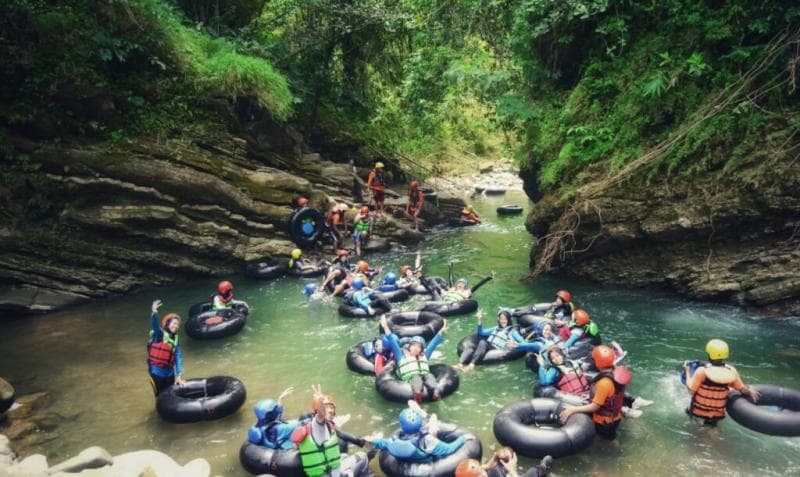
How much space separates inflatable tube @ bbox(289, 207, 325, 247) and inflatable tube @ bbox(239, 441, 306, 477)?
11.7m

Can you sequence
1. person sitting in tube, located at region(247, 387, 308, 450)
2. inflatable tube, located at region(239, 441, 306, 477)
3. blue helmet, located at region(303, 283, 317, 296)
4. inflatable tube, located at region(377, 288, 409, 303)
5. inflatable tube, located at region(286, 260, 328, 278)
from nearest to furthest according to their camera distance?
inflatable tube, located at region(239, 441, 306, 477) < person sitting in tube, located at region(247, 387, 308, 450) < inflatable tube, located at region(377, 288, 409, 303) < blue helmet, located at region(303, 283, 317, 296) < inflatable tube, located at region(286, 260, 328, 278)

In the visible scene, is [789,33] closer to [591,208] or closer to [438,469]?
[591,208]

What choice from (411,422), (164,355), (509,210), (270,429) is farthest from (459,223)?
(411,422)

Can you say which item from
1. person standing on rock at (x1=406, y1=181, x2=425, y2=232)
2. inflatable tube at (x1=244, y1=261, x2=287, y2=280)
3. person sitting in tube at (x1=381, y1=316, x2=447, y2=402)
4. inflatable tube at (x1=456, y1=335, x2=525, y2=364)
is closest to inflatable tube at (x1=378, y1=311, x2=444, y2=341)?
inflatable tube at (x1=456, y1=335, x2=525, y2=364)

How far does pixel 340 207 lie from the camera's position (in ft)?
64.2

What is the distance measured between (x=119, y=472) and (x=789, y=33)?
14.0m

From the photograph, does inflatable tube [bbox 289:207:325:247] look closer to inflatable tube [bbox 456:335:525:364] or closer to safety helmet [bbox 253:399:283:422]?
inflatable tube [bbox 456:335:525:364]

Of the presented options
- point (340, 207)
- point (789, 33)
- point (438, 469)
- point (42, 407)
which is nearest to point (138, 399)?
point (42, 407)

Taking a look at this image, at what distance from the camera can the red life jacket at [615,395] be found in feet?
24.3

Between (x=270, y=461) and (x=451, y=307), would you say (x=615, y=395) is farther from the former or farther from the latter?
(x=451, y=307)

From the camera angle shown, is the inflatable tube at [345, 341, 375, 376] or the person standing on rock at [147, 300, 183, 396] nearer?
the person standing on rock at [147, 300, 183, 396]

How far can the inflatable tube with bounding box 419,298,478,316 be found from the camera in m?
13.3

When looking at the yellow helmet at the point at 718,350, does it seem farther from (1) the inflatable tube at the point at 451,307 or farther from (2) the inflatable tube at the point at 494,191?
(2) the inflatable tube at the point at 494,191

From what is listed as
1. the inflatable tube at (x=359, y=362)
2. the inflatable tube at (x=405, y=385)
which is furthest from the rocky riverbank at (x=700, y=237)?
the inflatable tube at (x=359, y=362)
